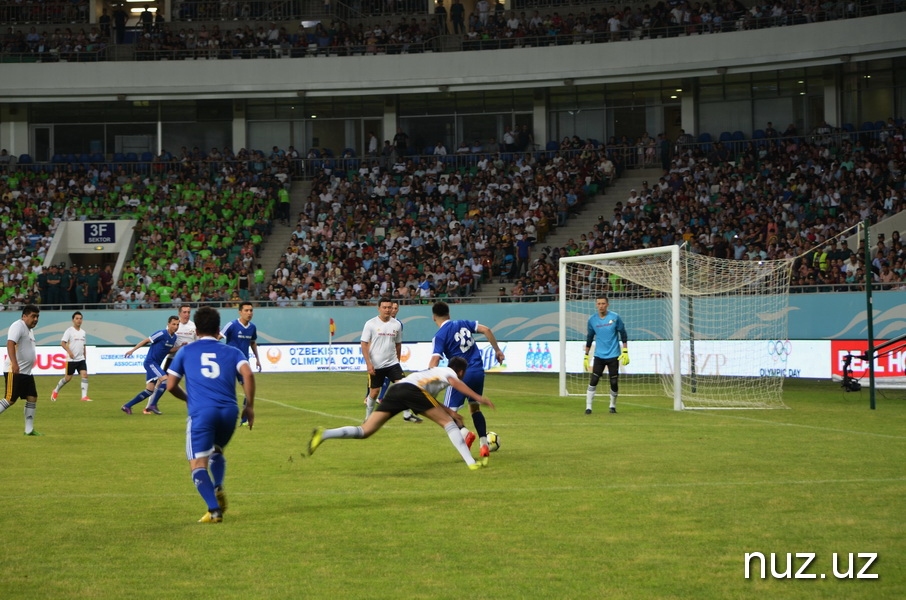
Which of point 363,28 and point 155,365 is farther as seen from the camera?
point 363,28

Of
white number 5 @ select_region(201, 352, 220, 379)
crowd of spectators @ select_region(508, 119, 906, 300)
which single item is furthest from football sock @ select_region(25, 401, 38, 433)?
crowd of spectators @ select_region(508, 119, 906, 300)

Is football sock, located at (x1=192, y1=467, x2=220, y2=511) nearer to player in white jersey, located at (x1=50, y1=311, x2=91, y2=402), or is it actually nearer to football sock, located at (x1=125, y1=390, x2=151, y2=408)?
football sock, located at (x1=125, y1=390, x2=151, y2=408)

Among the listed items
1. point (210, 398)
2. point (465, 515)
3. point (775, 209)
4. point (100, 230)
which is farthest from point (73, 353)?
point (775, 209)

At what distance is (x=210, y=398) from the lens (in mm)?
9953

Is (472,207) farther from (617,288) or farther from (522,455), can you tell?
(522,455)

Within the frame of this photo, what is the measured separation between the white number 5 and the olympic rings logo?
2151 cm

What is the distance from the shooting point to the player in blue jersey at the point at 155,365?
2231 cm

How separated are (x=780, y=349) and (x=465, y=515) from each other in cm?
2076

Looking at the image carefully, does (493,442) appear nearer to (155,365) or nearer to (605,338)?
(605,338)

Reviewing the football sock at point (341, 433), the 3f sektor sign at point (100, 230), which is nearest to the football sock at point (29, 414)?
the football sock at point (341, 433)

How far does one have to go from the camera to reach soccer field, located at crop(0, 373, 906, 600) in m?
7.60

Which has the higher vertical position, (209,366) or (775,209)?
(775,209)

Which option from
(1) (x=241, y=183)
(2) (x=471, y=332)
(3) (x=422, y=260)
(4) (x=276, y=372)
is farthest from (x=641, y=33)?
(2) (x=471, y=332)

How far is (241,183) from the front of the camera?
163 ft
